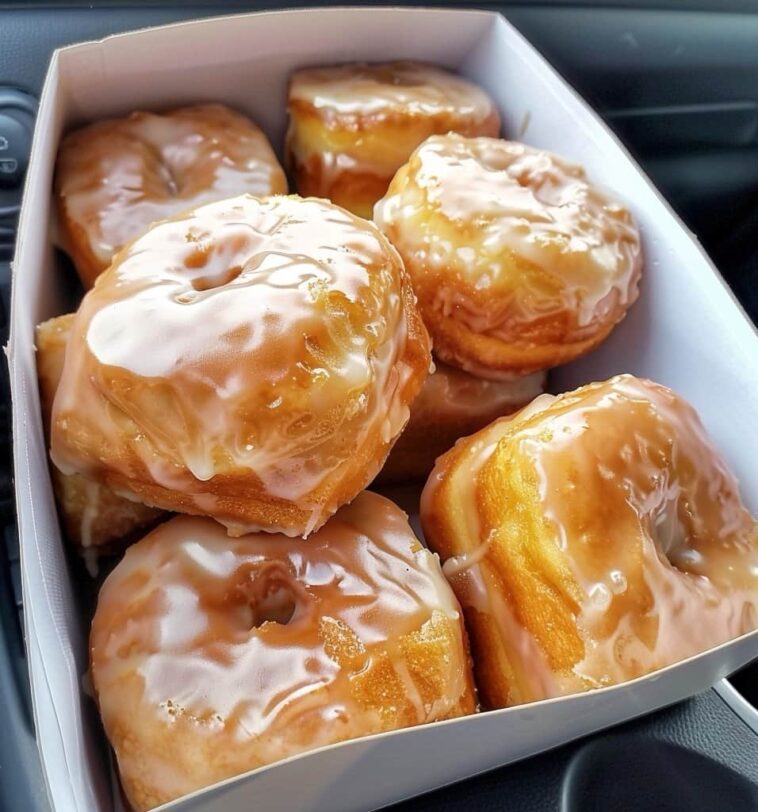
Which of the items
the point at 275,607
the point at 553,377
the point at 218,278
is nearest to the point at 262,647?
the point at 275,607

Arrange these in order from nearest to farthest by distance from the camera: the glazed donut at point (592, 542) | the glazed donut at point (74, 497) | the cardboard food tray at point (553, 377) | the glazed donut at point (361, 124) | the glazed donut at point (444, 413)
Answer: the cardboard food tray at point (553, 377)
the glazed donut at point (592, 542)
the glazed donut at point (74, 497)
the glazed donut at point (444, 413)
the glazed donut at point (361, 124)

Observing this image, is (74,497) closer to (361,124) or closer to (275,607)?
(275,607)

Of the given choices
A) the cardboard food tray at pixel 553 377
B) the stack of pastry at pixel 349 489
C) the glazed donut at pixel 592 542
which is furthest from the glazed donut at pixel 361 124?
the glazed donut at pixel 592 542

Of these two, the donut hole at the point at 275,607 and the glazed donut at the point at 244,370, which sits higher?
the glazed donut at the point at 244,370

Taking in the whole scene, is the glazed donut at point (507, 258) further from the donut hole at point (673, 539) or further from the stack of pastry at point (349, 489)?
the donut hole at point (673, 539)

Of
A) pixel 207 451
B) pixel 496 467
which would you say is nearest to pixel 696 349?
pixel 496 467

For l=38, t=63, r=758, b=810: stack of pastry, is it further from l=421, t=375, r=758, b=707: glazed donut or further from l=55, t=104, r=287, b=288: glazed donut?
l=55, t=104, r=287, b=288: glazed donut

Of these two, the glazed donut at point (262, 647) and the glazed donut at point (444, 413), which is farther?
the glazed donut at point (444, 413)
